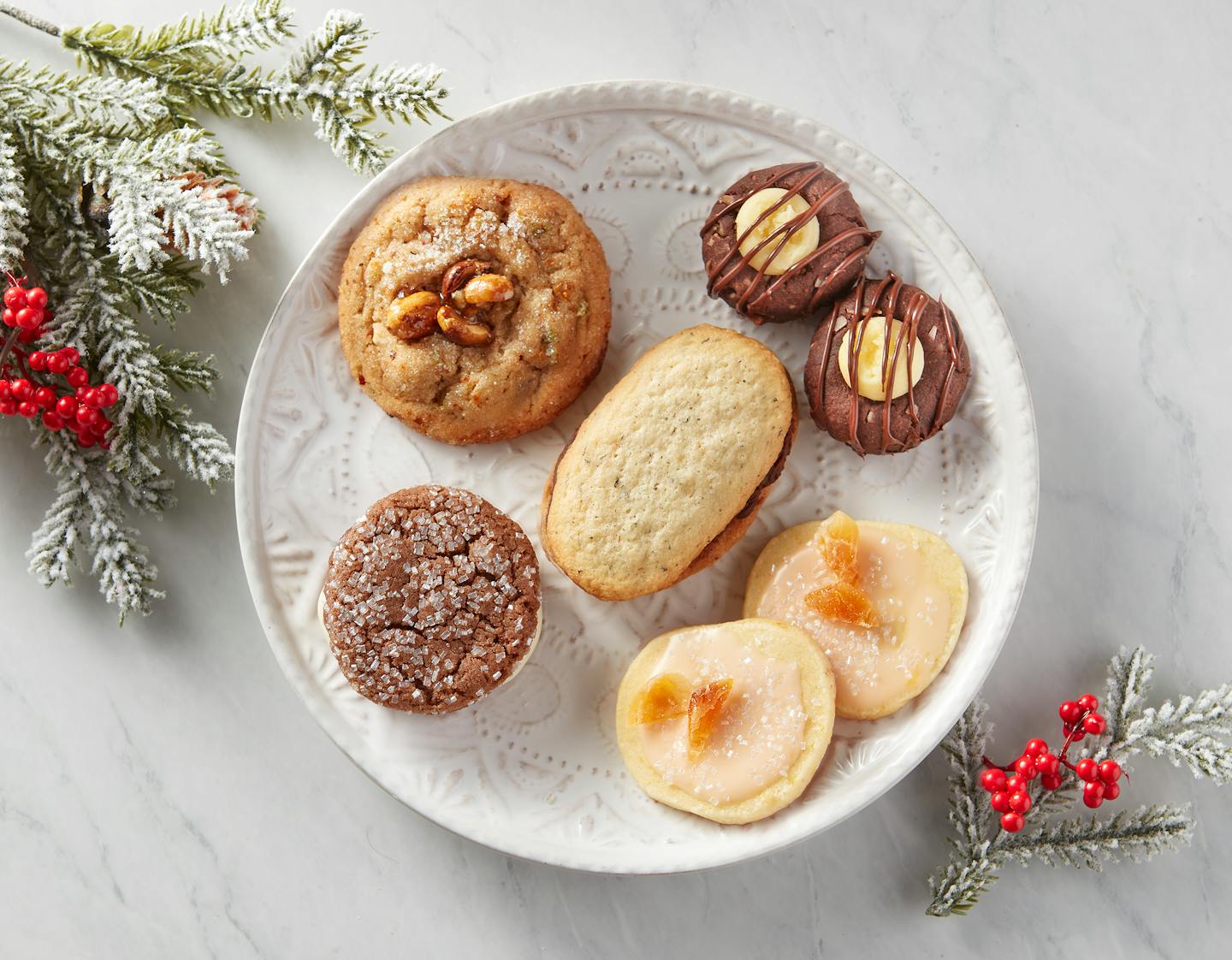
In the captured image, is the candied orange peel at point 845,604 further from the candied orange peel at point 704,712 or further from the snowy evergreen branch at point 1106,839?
the snowy evergreen branch at point 1106,839

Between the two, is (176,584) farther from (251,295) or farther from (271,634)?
(251,295)

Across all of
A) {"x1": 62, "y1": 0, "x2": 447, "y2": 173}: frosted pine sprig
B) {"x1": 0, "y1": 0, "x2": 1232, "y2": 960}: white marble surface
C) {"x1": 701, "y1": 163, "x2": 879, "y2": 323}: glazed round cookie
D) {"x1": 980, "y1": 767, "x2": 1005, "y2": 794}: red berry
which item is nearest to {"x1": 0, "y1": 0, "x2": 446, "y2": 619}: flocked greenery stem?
{"x1": 62, "y1": 0, "x2": 447, "y2": 173}: frosted pine sprig

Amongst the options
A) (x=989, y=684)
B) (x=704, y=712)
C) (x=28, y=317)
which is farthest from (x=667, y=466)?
(x=28, y=317)

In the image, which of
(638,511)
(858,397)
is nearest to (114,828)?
(638,511)

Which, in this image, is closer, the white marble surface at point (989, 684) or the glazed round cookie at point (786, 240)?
the glazed round cookie at point (786, 240)

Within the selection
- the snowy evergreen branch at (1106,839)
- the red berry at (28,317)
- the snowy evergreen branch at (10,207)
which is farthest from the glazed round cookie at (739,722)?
the snowy evergreen branch at (10,207)

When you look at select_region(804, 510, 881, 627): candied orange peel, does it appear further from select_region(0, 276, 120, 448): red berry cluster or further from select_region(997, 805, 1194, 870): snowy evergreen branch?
select_region(0, 276, 120, 448): red berry cluster
